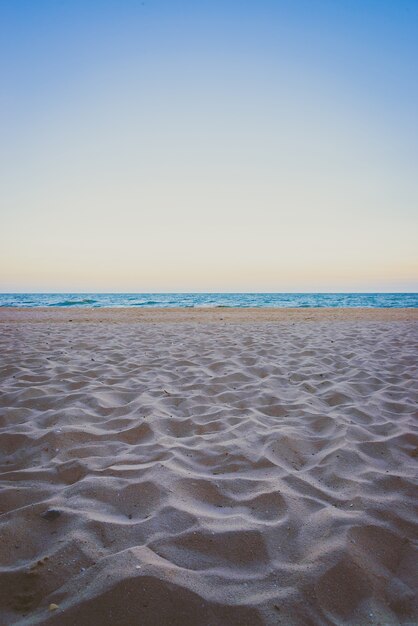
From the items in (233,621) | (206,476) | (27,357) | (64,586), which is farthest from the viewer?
(27,357)

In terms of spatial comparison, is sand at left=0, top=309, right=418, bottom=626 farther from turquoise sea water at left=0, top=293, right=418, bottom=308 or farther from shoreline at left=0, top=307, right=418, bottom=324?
turquoise sea water at left=0, top=293, right=418, bottom=308

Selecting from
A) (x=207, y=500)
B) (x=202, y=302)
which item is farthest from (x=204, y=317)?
(x=202, y=302)

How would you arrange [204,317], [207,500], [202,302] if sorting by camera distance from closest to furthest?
[207,500], [204,317], [202,302]

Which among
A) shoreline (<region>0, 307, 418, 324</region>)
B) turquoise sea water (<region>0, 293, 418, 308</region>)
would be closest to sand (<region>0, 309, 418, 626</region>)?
shoreline (<region>0, 307, 418, 324</region>)

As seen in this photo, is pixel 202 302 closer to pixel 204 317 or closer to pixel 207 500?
pixel 204 317

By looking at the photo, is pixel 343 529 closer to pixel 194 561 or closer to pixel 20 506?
pixel 194 561

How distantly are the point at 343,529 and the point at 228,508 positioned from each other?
590 millimetres

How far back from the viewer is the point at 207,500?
80.7 inches

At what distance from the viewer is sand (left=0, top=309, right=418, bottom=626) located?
141 centimetres

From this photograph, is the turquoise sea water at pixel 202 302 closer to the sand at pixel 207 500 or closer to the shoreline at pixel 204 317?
the shoreline at pixel 204 317

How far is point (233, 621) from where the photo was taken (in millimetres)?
1320

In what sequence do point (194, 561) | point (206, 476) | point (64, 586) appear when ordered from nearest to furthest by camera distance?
point (64, 586), point (194, 561), point (206, 476)

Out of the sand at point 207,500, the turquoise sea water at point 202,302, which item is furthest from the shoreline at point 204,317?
the turquoise sea water at point 202,302

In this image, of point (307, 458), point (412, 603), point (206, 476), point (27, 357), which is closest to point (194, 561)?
point (206, 476)
